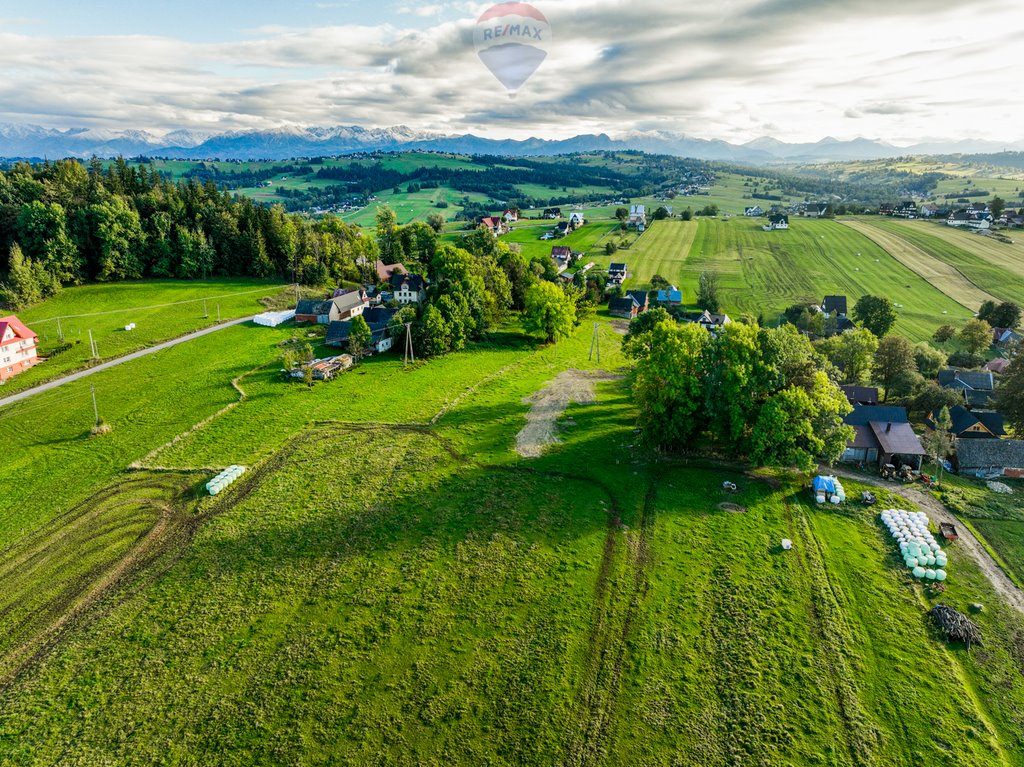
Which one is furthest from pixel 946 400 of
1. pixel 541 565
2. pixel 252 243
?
pixel 252 243

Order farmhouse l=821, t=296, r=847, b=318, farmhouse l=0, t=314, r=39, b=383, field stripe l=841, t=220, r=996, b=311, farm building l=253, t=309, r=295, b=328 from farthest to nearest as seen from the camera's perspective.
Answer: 1. field stripe l=841, t=220, r=996, b=311
2. farmhouse l=821, t=296, r=847, b=318
3. farm building l=253, t=309, r=295, b=328
4. farmhouse l=0, t=314, r=39, b=383

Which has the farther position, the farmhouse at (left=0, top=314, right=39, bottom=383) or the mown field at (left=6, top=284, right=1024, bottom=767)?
the farmhouse at (left=0, top=314, right=39, bottom=383)

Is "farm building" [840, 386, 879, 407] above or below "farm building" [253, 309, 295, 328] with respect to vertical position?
below

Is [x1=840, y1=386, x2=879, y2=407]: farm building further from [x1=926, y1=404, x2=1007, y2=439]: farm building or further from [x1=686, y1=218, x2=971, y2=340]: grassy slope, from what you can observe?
[x1=686, y1=218, x2=971, y2=340]: grassy slope

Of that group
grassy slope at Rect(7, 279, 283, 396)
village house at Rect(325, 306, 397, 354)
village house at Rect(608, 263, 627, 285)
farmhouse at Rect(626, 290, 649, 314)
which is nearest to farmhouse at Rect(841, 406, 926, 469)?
farmhouse at Rect(626, 290, 649, 314)

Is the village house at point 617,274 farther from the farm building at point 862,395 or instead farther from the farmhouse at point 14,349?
the farmhouse at point 14,349

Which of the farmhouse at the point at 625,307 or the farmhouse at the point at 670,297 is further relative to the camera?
the farmhouse at the point at 670,297

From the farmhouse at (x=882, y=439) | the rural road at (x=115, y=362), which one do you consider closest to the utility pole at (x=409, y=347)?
the rural road at (x=115, y=362)
